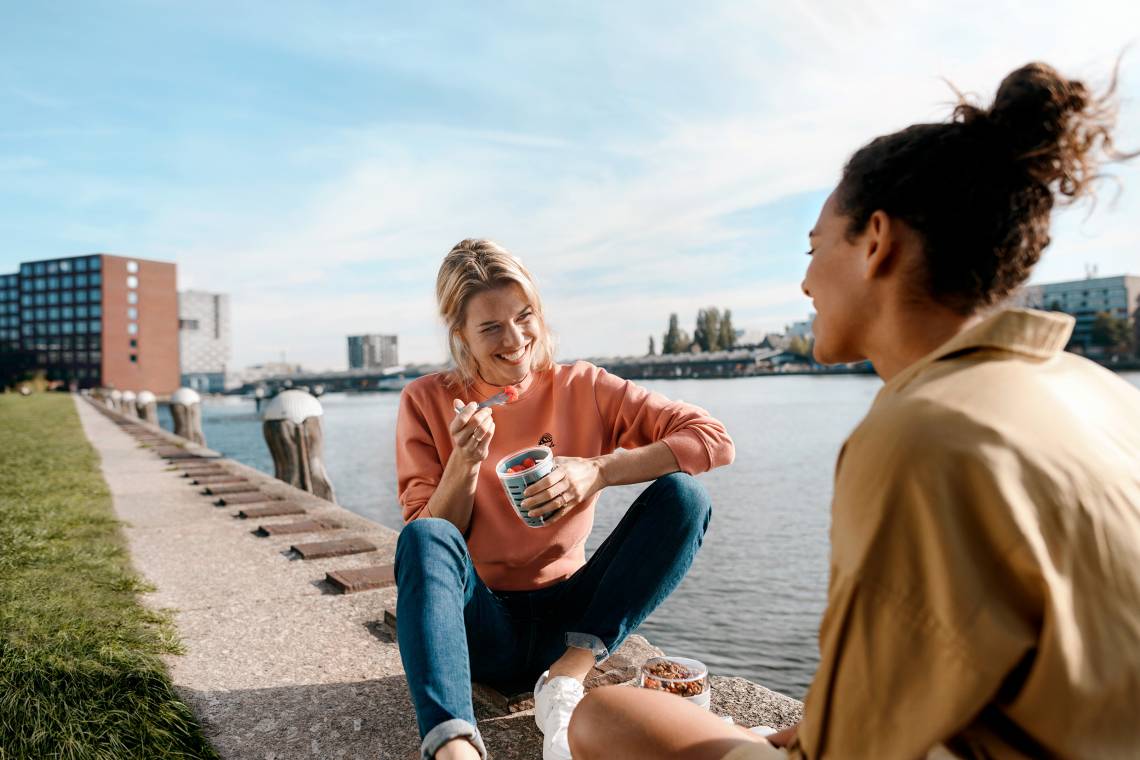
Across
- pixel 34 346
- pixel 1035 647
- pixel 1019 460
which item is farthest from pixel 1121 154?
pixel 34 346

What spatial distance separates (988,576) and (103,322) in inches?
3260

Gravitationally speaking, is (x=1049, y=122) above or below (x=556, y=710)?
above

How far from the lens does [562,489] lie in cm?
197

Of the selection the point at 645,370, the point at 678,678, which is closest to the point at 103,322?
the point at 645,370

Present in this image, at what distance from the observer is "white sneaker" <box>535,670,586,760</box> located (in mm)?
1897

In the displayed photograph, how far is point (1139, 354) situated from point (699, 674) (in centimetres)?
8000

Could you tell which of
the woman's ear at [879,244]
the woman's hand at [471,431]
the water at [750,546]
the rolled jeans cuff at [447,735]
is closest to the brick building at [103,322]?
the water at [750,546]

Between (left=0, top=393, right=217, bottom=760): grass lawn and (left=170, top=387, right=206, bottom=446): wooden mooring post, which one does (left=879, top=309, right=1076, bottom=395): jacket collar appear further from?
(left=170, top=387, right=206, bottom=446): wooden mooring post

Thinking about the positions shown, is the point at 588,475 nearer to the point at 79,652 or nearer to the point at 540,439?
the point at 540,439

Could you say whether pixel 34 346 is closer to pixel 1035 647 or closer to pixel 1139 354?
pixel 1035 647

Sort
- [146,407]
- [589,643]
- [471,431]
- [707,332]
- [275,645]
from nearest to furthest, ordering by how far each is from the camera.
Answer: [471,431] → [589,643] → [275,645] → [146,407] → [707,332]

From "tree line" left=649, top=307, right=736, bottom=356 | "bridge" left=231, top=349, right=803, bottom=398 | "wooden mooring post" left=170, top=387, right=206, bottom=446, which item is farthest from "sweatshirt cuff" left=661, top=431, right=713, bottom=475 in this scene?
"tree line" left=649, top=307, right=736, bottom=356

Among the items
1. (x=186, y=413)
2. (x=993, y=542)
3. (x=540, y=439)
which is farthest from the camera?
(x=186, y=413)

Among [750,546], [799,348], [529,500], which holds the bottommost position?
[750,546]
